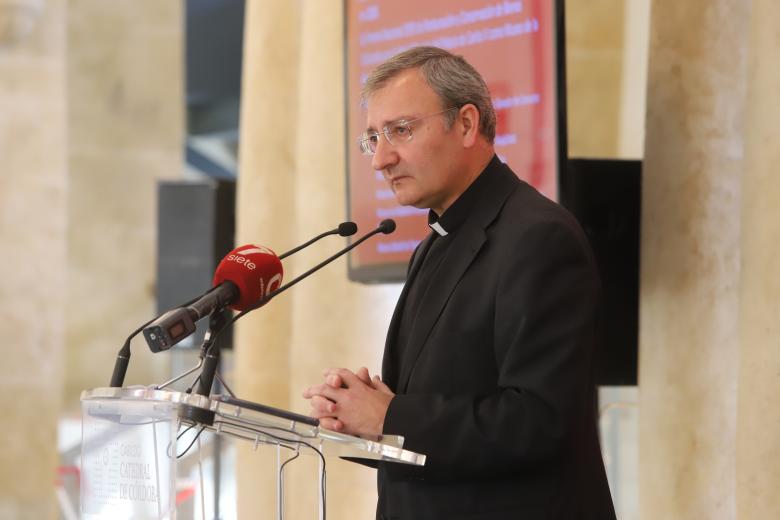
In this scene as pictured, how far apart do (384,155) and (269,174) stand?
377 cm

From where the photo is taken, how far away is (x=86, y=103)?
13.1 metres

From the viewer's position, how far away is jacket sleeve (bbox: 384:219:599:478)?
214 cm

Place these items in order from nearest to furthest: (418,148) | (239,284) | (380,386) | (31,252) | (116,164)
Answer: (239,284)
(380,386)
(418,148)
(31,252)
(116,164)

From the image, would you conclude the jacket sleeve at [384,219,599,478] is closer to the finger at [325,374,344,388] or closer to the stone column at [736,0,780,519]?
the finger at [325,374,344,388]

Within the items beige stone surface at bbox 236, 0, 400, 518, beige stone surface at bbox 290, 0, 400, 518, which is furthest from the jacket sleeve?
beige stone surface at bbox 290, 0, 400, 518

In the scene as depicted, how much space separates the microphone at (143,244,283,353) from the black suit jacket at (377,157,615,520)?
33cm

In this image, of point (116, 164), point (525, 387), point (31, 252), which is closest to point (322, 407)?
point (525, 387)

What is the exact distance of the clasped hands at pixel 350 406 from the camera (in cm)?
222

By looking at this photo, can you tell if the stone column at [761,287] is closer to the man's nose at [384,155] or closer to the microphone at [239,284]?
the man's nose at [384,155]

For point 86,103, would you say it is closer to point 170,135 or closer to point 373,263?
point 170,135

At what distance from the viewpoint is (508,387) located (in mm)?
2180

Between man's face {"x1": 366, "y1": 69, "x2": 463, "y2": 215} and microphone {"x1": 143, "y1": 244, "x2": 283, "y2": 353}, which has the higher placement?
man's face {"x1": 366, "y1": 69, "x2": 463, "y2": 215}

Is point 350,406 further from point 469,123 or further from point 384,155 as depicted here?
point 469,123

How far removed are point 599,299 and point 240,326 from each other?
4.37 metres
